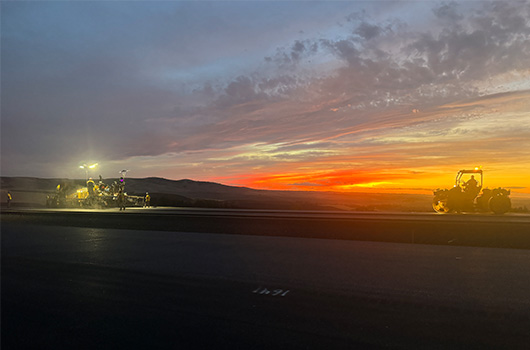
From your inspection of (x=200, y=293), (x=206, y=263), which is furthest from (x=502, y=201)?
(x=200, y=293)

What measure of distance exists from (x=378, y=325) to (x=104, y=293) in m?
4.68

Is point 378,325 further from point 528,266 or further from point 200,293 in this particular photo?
point 528,266

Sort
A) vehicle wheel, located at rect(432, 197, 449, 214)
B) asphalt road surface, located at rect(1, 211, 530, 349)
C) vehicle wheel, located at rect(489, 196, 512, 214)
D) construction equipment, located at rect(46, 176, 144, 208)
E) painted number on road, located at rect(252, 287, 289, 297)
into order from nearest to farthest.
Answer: asphalt road surface, located at rect(1, 211, 530, 349)
painted number on road, located at rect(252, 287, 289, 297)
vehicle wheel, located at rect(489, 196, 512, 214)
vehicle wheel, located at rect(432, 197, 449, 214)
construction equipment, located at rect(46, 176, 144, 208)

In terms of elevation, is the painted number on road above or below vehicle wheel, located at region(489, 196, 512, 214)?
below

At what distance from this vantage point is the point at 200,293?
24.4ft

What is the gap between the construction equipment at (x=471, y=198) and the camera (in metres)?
25.5

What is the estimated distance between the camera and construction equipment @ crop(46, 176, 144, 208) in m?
43.9

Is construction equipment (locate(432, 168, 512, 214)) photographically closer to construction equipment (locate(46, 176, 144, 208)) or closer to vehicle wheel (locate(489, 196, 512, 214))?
vehicle wheel (locate(489, 196, 512, 214))

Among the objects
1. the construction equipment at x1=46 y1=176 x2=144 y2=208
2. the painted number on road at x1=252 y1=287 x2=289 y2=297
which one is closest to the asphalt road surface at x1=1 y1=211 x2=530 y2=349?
the painted number on road at x1=252 y1=287 x2=289 y2=297

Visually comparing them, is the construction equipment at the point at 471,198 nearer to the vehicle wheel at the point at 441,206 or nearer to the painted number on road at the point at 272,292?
the vehicle wheel at the point at 441,206

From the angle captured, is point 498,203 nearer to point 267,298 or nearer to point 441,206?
point 441,206

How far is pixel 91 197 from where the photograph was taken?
44438 mm

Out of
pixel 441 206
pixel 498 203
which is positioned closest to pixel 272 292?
pixel 498 203

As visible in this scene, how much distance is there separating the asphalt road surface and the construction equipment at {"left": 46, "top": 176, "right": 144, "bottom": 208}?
32.0m
